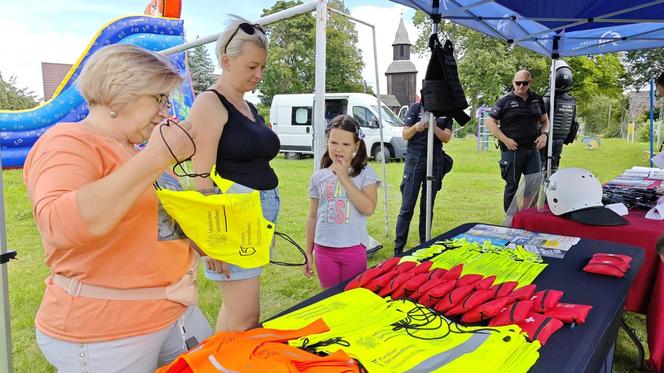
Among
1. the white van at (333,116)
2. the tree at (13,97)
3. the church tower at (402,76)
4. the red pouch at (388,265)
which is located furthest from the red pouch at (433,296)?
the church tower at (402,76)

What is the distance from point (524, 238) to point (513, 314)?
1.08 metres

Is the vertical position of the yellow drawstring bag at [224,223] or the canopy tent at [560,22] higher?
the canopy tent at [560,22]

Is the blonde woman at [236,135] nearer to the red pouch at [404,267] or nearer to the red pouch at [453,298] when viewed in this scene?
the red pouch at [404,267]

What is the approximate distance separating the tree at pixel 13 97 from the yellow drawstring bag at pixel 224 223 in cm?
1624

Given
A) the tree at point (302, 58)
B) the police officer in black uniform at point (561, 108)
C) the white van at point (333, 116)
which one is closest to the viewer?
the police officer in black uniform at point (561, 108)

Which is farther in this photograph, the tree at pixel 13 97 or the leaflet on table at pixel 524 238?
the tree at pixel 13 97

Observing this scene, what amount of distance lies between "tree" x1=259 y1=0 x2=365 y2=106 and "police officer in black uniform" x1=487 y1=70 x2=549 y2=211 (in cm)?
2557

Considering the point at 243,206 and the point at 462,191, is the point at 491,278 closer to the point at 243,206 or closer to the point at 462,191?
the point at 243,206

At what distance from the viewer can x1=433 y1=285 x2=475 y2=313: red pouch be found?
127cm

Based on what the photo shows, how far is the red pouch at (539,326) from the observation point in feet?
3.67

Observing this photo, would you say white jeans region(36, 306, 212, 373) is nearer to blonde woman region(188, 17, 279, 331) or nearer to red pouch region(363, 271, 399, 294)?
blonde woman region(188, 17, 279, 331)

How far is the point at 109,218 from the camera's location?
2.62 feet

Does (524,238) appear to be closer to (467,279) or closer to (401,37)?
(467,279)

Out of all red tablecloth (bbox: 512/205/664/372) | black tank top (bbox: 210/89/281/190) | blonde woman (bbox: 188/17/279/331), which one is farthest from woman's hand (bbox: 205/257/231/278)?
red tablecloth (bbox: 512/205/664/372)
